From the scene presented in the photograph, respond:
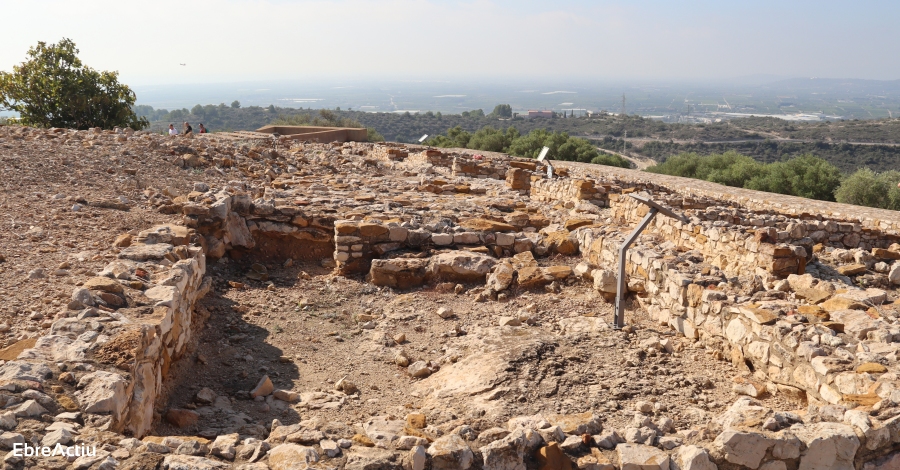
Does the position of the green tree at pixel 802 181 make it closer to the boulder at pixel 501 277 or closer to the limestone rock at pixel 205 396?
the boulder at pixel 501 277

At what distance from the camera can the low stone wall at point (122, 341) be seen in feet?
11.5

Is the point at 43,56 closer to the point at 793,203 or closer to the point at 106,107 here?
the point at 106,107

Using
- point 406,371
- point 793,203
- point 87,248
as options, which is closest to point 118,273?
point 87,248

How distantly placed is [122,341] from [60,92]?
2177 centimetres

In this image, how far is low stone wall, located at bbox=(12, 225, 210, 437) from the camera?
138 inches

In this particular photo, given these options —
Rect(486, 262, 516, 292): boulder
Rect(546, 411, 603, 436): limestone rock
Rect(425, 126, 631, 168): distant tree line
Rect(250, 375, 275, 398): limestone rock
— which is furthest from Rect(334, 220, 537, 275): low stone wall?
Rect(425, 126, 631, 168): distant tree line

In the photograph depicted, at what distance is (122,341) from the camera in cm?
402

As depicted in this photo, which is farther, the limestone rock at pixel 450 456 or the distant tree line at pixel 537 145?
the distant tree line at pixel 537 145

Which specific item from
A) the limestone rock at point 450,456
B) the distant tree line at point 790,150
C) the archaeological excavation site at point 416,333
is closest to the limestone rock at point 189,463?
the archaeological excavation site at point 416,333

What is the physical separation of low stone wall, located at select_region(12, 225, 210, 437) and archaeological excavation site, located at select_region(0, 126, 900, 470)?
0.8 inches

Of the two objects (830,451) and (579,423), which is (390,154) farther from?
(830,451)

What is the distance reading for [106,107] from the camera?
74.4 ft

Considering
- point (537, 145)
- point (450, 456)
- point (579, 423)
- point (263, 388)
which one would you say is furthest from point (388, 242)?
point (537, 145)

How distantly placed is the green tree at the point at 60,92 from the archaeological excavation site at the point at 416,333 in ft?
43.0
